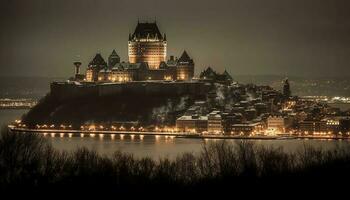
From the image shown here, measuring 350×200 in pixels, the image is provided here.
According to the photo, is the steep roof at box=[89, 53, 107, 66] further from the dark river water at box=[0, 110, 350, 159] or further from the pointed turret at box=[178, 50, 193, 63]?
the dark river water at box=[0, 110, 350, 159]

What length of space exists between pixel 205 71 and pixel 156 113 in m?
7.54

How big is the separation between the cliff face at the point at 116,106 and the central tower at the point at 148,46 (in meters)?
3.93

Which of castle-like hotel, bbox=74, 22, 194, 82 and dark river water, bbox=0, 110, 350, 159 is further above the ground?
castle-like hotel, bbox=74, 22, 194, 82

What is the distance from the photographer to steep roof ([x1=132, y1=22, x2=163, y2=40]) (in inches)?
2746

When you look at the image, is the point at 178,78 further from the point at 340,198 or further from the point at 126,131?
the point at 340,198

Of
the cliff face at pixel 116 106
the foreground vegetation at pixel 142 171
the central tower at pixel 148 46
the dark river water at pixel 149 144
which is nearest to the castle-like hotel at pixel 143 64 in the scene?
the central tower at pixel 148 46

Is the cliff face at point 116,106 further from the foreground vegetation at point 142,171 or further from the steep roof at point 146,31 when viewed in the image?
the foreground vegetation at point 142,171

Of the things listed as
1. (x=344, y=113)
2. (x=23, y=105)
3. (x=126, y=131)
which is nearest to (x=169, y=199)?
(x=126, y=131)

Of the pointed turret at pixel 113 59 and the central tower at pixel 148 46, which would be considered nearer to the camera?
the central tower at pixel 148 46

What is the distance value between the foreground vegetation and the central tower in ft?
140

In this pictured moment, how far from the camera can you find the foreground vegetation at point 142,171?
74.2ft

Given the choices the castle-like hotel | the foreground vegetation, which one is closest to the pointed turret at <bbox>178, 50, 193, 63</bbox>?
the castle-like hotel

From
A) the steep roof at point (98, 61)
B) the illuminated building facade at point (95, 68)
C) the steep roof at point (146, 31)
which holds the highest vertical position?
the steep roof at point (146, 31)

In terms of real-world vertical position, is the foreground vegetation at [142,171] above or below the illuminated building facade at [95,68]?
below
